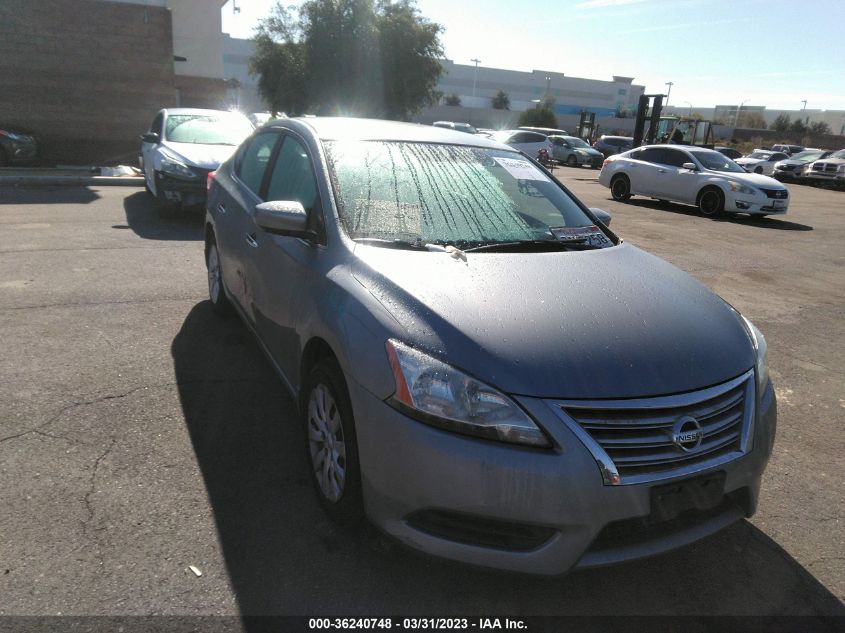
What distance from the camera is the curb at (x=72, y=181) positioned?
12492mm

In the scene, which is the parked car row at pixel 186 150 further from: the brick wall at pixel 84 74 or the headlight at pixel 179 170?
the brick wall at pixel 84 74

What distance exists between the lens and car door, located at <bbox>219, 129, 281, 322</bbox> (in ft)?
13.1

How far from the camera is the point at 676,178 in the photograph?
14773 millimetres

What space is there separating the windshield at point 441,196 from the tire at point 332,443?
75 centimetres

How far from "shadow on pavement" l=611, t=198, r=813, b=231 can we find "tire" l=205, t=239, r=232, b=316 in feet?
38.9

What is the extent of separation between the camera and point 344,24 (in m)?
31.3

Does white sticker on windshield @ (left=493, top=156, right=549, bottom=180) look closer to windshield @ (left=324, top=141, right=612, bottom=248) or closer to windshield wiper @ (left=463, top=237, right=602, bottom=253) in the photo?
windshield @ (left=324, top=141, right=612, bottom=248)

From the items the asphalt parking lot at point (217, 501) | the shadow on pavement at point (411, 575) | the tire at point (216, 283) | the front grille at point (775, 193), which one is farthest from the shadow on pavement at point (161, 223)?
the front grille at point (775, 193)

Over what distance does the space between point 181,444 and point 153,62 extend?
17.6 meters

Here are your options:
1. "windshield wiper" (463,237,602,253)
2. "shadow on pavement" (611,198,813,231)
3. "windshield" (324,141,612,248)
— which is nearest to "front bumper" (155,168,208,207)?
"windshield" (324,141,612,248)

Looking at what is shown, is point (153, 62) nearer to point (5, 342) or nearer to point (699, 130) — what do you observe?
point (5, 342)

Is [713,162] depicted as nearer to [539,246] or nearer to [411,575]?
[539,246]

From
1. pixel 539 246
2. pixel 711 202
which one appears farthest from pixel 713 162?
pixel 539 246

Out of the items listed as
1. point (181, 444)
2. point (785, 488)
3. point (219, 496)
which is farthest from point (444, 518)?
point (785, 488)
